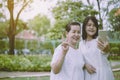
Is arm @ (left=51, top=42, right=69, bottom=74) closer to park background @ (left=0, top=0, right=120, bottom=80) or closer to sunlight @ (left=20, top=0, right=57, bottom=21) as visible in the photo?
park background @ (left=0, top=0, right=120, bottom=80)

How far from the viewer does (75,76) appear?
4.47 feet

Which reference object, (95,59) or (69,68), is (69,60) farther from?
(95,59)

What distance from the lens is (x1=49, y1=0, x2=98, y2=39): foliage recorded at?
8.83 feet

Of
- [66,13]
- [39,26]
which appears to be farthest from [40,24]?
[66,13]

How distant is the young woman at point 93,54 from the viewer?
4.86ft

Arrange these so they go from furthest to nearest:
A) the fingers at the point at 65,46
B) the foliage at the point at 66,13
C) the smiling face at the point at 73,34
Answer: the foliage at the point at 66,13 → the smiling face at the point at 73,34 → the fingers at the point at 65,46

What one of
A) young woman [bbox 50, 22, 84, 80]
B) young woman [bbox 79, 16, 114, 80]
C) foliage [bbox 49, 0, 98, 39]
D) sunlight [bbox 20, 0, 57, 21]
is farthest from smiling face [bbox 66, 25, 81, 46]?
sunlight [bbox 20, 0, 57, 21]

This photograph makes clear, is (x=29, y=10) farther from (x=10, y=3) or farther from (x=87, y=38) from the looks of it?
(x=87, y=38)

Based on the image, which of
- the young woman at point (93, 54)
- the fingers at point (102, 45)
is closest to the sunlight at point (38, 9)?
the young woman at point (93, 54)

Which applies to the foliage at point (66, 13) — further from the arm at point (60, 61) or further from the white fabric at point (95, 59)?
the arm at point (60, 61)

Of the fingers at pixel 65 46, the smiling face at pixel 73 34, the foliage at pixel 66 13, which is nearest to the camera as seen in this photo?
the fingers at pixel 65 46

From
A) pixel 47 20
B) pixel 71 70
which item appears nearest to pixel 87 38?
pixel 71 70

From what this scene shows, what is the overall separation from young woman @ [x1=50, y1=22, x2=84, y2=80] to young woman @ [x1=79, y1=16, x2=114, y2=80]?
8 centimetres

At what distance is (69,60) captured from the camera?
1371 mm
